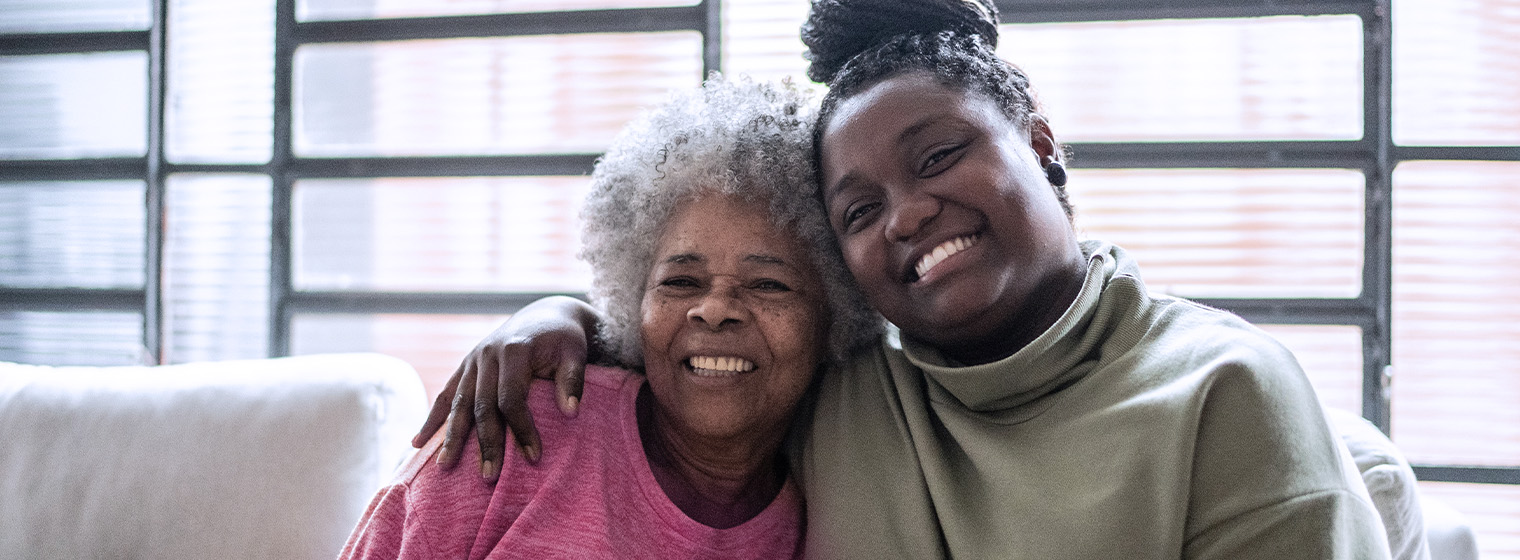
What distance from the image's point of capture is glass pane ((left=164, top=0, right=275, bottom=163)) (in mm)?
3029

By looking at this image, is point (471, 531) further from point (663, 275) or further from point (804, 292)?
point (804, 292)

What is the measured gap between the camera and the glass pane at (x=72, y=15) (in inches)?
123

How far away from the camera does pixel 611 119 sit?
9.43 feet

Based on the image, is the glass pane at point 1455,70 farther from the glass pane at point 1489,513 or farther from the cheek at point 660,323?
the cheek at point 660,323

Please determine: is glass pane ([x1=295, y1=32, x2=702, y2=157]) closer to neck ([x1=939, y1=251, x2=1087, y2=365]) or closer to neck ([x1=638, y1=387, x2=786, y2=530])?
neck ([x1=638, y1=387, x2=786, y2=530])

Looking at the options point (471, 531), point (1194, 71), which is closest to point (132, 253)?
point (471, 531)

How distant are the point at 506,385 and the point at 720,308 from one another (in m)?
0.33

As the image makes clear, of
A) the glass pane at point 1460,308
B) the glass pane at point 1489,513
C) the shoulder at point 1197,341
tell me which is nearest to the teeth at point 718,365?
the shoulder at point 1197,341

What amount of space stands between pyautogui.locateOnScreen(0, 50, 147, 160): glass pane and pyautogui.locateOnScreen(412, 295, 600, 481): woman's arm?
255cm

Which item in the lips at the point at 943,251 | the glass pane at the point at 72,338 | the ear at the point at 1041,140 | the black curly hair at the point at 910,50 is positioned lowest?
the glass pane at the point at 72,338

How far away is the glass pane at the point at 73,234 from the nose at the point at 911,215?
3053mm

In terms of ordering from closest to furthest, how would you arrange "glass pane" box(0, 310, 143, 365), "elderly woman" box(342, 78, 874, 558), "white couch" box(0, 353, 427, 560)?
"elderly woman" box(342, 78, 874, 558), "white couch" box(0, 353, 427, 560), "glass pane" box(0, 310, 143, 365)

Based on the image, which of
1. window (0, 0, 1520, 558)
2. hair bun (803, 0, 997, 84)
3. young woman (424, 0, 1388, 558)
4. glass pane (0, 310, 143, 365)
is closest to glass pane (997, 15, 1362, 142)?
window (0, 0, 1520, 558)

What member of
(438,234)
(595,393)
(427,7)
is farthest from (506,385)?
(427,7)
